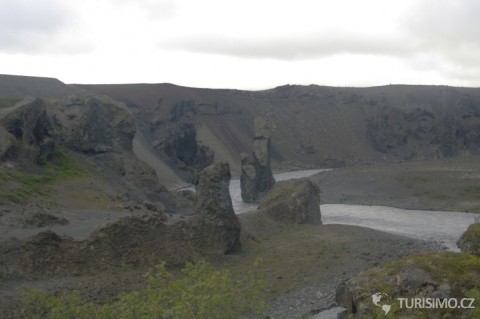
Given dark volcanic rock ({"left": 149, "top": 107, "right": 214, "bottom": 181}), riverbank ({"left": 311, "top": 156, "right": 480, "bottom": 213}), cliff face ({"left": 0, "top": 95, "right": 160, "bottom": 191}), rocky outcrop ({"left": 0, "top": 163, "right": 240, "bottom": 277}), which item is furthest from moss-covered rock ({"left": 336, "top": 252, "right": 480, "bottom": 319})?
dark volcanic rock ({"left": 149, "top": 107, "right": 214, "bottom": 181})

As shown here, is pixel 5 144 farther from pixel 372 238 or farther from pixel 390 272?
pixel 390 272

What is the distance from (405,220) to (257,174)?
32.5 metres

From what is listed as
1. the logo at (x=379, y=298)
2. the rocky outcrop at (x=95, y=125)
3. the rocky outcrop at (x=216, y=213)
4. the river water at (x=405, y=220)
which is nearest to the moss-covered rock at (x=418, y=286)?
the logo at (x=379, y=298)

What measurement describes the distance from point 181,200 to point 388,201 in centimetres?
3292

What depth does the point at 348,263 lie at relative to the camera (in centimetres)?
4391

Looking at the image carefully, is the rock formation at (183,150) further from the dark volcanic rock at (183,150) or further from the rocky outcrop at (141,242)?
the rocky outcrop at (141,242)

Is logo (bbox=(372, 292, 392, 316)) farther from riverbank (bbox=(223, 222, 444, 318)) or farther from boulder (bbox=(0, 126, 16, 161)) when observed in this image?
boulder (bbox=(0, 126, 16, 161))

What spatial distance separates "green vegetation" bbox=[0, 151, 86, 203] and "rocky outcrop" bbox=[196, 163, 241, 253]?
14340 millimetres

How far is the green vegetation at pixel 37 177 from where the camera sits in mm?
50344

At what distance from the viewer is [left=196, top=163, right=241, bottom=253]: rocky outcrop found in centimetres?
4391

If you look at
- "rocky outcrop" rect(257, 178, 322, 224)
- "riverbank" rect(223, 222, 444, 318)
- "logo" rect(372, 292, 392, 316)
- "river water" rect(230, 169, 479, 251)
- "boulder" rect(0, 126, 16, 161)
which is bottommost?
"river water" rect(230, 169, 479, 251)

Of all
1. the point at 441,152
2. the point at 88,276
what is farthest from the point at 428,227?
the point at 441,152

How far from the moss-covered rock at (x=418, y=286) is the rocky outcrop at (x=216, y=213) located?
78.3 ft

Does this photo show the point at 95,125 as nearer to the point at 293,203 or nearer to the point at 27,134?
the point at 27,134
